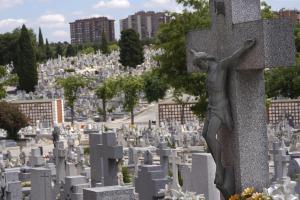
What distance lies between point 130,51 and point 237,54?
242 ft

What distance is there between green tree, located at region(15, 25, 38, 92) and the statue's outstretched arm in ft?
179

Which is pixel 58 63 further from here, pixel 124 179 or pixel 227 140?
pixel 227 140

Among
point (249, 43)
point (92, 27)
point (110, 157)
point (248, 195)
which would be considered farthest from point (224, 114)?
point (92, 27)

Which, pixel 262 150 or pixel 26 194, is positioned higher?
pixel 262 150

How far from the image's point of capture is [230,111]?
23.2 feet

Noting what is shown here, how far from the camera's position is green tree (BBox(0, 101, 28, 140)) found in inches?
1341

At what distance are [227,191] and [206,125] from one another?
69cm

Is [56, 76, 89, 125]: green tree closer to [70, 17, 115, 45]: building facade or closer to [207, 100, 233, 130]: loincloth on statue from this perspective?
[207, 100, 233, 130]: loincloth on statue

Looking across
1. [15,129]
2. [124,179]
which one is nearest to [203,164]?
[124,179]

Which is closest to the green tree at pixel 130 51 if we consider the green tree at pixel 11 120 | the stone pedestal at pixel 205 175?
the green tree at pixel 11 120

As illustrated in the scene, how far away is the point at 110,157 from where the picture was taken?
1162cm

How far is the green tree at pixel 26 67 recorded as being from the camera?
60.7 meters

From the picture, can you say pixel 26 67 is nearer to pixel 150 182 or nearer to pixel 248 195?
pixel 150 182

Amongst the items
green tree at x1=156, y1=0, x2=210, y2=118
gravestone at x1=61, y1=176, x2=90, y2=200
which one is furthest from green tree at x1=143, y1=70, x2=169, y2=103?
gravestone at x1=61, y1=176, x2=90, y2=200
